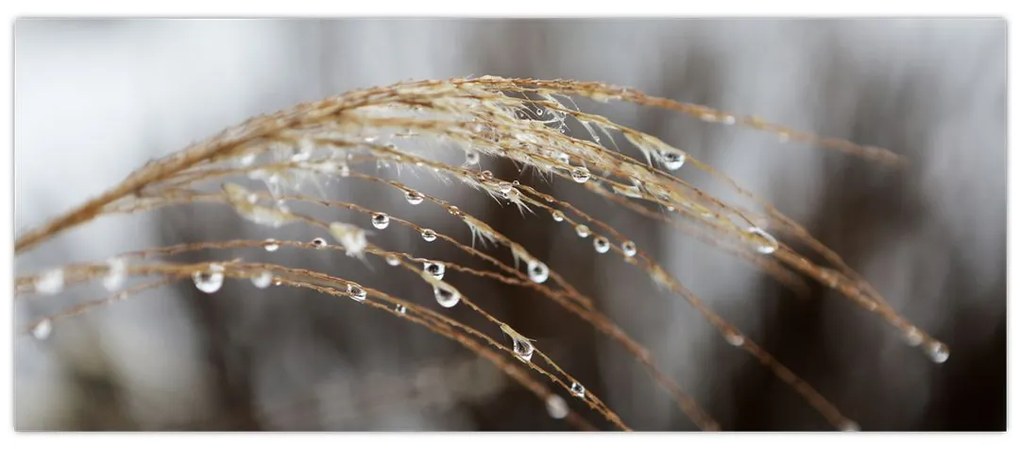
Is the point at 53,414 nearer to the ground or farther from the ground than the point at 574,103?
nearer to the ground

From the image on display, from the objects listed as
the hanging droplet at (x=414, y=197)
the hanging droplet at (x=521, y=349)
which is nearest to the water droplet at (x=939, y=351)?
the hanging droplet at (x=521, y=349)

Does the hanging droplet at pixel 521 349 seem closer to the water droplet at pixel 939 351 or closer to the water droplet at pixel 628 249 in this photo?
the water droplet at pixel 628 249

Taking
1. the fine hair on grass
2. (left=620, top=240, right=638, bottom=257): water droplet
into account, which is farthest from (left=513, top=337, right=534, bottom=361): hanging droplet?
(left=620, top=240, right=638, bottom=257): water droplet

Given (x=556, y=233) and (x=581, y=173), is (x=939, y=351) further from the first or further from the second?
(x=581, y=173)

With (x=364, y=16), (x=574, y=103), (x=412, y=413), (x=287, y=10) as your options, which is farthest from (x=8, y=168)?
(x=574, y=103)

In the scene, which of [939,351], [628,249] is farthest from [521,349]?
[939,351]

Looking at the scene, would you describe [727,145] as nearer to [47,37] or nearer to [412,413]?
[412,413]

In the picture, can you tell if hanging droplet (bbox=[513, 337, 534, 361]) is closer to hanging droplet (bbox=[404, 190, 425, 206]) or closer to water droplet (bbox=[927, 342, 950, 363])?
hanging droplet (bbox=[404, 190, 425, 206])
